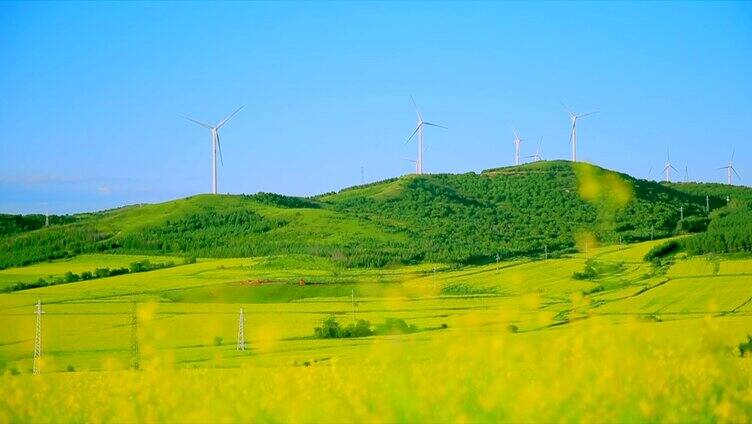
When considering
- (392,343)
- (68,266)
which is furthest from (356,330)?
(68,266)

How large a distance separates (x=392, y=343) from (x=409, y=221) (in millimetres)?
98959

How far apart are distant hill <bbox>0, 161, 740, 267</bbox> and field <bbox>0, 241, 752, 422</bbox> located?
30.6 feet

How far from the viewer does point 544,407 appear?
10305 millimetres

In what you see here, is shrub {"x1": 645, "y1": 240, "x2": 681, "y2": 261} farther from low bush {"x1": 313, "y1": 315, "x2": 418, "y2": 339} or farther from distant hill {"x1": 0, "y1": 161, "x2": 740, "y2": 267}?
low bush {"x1": 313, "y1": 315, "x2": 418, "y2": 339}

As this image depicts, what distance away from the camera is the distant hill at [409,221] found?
10100 centimetres

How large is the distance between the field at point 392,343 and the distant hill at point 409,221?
9.32 m

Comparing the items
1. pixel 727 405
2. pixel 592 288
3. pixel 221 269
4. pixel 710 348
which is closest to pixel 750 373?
pixel 710 348

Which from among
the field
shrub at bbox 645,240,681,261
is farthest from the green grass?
shrub at bbox 645,240,681,261

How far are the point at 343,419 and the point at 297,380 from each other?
3.18 metres

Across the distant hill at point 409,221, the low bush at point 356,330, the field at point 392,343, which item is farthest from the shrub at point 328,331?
the distant hill at point 409,221

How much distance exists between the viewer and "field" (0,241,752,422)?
10.9 meters

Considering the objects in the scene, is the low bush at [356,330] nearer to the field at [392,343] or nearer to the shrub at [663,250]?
the field at [392,343]

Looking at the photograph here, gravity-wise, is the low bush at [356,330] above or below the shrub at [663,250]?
below

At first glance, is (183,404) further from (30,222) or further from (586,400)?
(30,222)
